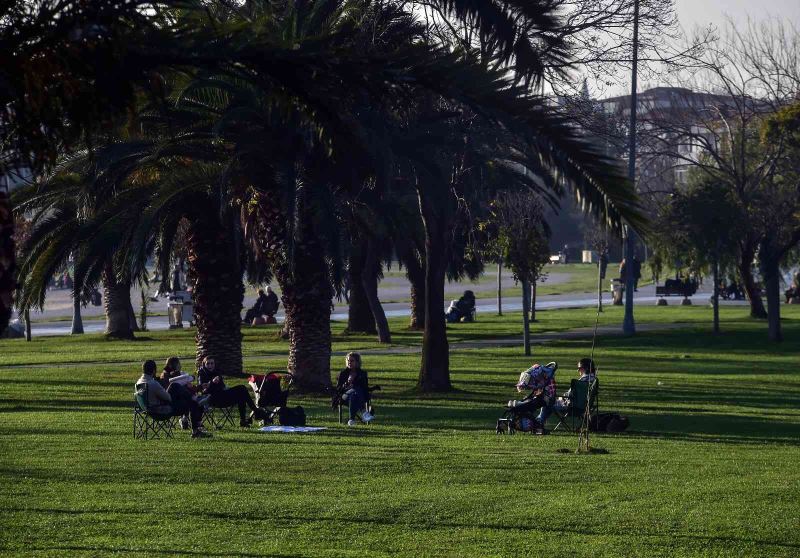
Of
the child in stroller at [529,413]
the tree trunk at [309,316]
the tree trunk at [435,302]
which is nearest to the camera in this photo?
the child in stroller at [529,413]

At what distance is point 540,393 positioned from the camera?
61.3 ft

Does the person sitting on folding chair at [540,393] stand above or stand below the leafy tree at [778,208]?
below

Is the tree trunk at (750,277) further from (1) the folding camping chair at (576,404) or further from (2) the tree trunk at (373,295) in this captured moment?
(1) the folding camping chair at (576,404)

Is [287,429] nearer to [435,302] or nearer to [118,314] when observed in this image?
[435,302]

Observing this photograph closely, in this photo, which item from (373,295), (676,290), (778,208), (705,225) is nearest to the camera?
(373,295)

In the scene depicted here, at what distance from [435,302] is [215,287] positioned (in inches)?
171

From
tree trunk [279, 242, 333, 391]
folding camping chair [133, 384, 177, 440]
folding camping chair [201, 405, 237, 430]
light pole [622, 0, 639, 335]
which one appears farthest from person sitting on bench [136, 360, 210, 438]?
light pole [622, 0, 639, 335]

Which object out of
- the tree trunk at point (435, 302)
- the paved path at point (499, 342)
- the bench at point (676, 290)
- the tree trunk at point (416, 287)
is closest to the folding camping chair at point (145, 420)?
the tree trunk at point (435, 302)

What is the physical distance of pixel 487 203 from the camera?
→ 123 feet

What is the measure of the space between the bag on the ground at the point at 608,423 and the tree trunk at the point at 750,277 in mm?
26030

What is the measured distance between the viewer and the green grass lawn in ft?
31.7

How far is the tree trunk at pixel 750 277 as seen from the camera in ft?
145

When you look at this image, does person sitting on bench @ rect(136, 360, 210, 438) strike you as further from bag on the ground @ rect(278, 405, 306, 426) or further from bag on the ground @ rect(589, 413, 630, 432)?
bag on the ground @ rect(589, 413, 630, 432)

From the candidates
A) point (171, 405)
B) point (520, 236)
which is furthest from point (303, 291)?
point (520, 236)
